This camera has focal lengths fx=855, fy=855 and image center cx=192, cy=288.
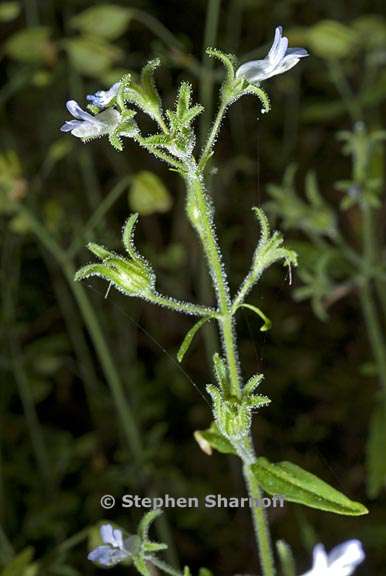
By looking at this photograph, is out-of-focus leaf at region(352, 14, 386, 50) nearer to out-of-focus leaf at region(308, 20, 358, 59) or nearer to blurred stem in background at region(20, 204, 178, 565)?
out-of-focus leaf at region(308, 20, 358, 59)

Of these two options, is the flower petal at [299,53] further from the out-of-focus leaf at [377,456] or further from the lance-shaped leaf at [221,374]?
the out-of-focus leaf at [377,456]

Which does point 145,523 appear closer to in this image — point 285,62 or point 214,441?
point 214,441

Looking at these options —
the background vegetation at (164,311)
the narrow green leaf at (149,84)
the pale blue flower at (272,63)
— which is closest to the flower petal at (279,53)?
the pale blue flower at (272,63)

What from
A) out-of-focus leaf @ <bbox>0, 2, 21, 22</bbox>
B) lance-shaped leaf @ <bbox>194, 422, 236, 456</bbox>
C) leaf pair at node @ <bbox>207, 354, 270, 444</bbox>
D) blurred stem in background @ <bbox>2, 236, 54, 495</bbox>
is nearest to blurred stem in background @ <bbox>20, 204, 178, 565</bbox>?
blurred stem in background @ <bbox>2, 236, 54, 495</bbox>

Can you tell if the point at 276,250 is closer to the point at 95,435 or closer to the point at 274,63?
the point at 274,63

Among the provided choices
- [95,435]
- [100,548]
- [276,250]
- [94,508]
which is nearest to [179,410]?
[95,435]
